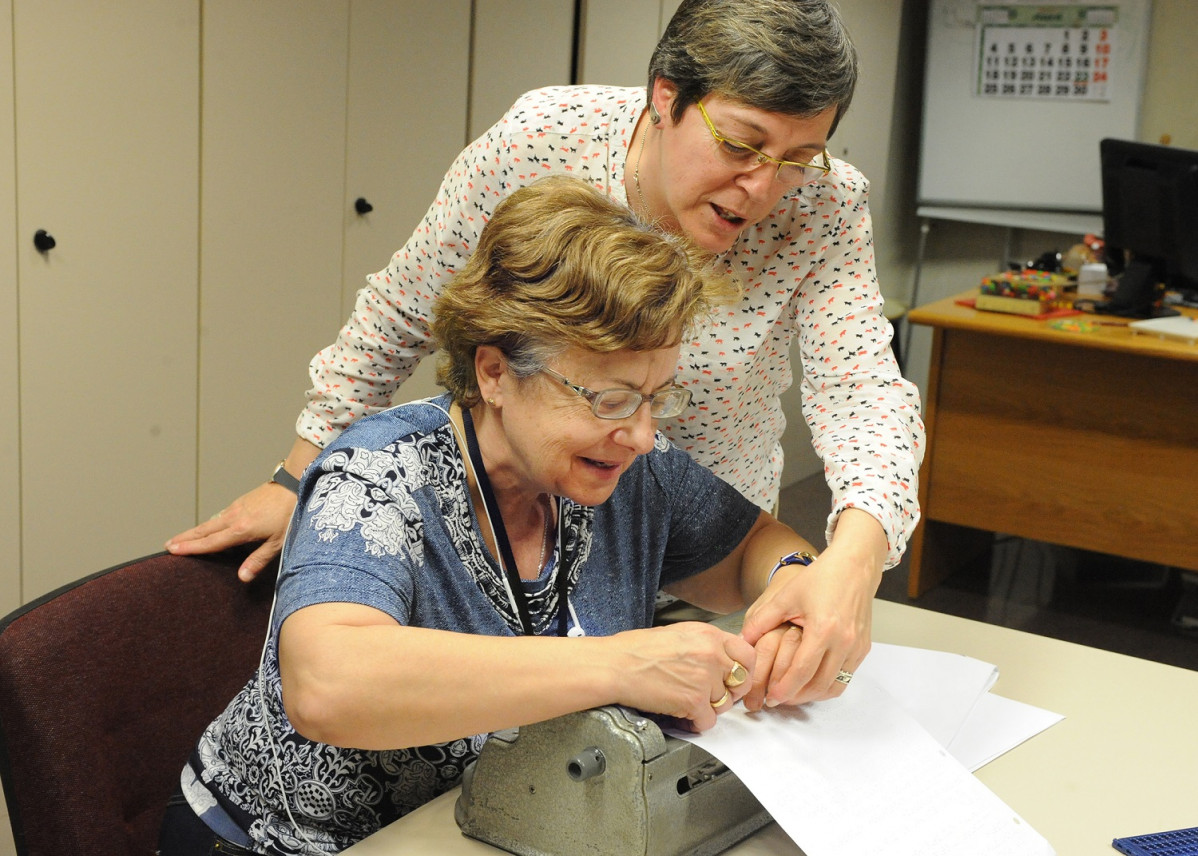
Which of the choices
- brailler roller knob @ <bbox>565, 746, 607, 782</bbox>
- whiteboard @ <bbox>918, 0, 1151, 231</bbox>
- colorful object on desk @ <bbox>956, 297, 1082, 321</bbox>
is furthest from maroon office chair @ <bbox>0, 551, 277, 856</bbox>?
whiteboard @ <bbox>918, 0, 1151, 231</bbox>

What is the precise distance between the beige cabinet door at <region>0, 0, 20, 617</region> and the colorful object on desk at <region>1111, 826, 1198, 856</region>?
2.32 meters

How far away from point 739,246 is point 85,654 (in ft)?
3.14

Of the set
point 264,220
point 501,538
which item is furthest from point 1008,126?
point 501,538

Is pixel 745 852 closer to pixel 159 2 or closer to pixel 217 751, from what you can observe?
pixel 217 751

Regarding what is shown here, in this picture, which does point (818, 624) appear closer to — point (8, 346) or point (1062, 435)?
point (8, 346)

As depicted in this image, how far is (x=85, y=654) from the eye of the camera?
1.32 m

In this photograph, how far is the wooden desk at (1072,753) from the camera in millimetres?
1219

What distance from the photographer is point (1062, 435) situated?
156 inches

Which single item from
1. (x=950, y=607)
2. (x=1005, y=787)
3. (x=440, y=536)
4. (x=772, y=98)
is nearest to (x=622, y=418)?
(x=440, y=536)

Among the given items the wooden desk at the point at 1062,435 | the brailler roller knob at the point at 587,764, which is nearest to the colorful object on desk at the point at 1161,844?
the brailler roller knob at the point at 587,764

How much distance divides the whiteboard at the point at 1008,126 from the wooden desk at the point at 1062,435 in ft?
6.92

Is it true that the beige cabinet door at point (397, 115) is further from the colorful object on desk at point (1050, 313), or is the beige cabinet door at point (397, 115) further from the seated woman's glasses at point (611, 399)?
the seated woman's glasses at point (611, 399)

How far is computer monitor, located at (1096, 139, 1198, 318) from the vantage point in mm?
3885

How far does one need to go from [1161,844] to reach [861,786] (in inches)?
12.8
